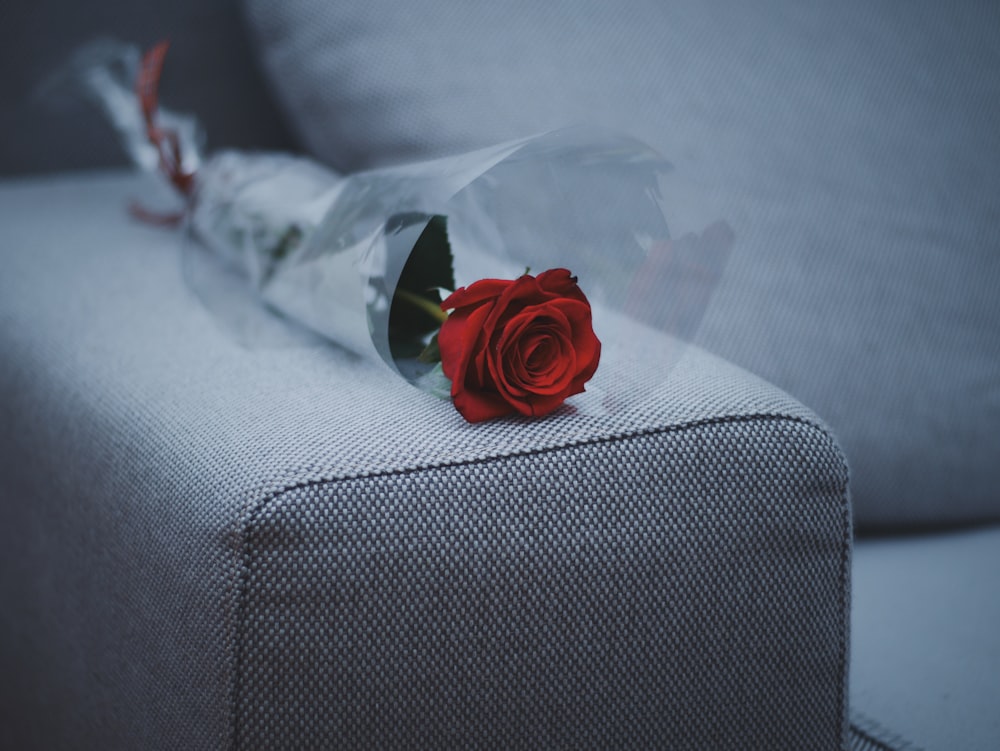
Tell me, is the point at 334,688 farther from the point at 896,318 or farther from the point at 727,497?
the point at 896,318

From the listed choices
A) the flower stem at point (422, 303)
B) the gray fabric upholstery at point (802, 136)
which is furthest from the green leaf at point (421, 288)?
the gray fabric upholstery at point (802, 136)

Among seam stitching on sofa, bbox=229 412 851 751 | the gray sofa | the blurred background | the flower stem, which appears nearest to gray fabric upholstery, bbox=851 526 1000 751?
the gray sofa

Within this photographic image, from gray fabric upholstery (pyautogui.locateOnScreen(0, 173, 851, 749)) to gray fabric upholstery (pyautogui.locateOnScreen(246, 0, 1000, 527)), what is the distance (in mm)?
247

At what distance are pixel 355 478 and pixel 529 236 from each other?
0.23 m

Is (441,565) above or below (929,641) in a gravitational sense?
above

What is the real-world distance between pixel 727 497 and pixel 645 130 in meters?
0.48

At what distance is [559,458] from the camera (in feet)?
1.48

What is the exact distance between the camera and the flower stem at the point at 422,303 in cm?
52

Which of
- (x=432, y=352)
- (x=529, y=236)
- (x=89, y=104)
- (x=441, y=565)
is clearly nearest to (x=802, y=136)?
(x=529, y=236)

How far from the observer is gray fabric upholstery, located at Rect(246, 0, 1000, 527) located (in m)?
0.75

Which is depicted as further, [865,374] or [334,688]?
[865,374]

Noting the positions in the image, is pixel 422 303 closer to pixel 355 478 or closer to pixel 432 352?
pixel 432 352

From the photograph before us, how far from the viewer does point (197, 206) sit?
32.0 inches

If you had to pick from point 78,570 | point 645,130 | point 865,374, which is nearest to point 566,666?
point 78,570
